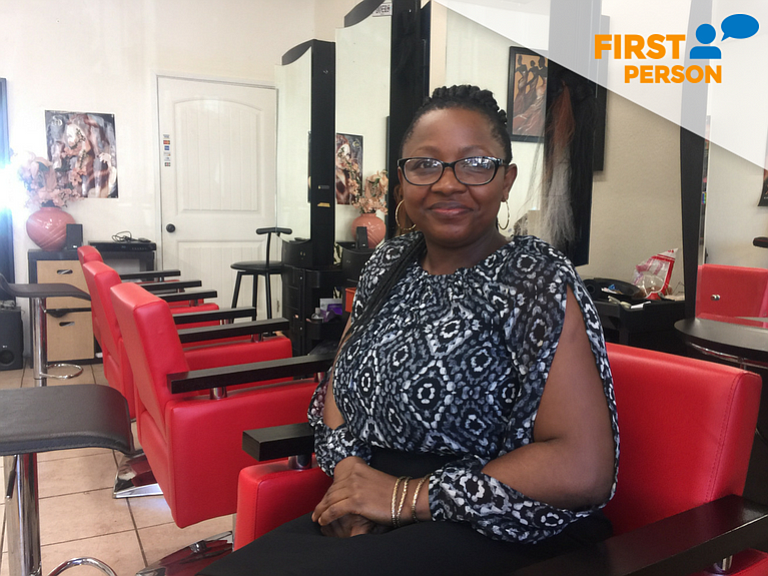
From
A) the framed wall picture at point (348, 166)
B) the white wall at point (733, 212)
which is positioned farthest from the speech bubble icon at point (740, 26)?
the framed wall picture at point (348, 166)

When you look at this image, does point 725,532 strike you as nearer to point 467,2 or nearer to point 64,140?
point 467,2

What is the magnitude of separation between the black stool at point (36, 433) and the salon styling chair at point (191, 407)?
9.0 inches

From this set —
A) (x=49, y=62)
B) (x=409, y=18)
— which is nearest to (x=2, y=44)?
(x=49, y=62)

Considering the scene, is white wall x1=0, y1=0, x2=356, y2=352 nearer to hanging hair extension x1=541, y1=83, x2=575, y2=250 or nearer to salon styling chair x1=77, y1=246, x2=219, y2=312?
salon styling chair x1=77, y1=246, x2=219, y2=312

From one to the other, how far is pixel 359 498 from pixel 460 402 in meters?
0.25

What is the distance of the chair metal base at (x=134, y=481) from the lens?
262 cm

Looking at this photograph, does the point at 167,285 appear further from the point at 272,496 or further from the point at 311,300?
the point at 272,496

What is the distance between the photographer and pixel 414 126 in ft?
4.31

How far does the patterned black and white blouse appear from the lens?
3.36 ft

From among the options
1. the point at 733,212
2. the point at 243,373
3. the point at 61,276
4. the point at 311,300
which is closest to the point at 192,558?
the point at 243,373

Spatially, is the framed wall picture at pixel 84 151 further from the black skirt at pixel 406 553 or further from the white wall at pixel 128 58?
the black skirt at pixel 406 553

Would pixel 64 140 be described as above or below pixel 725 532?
above

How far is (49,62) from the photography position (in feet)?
15.9

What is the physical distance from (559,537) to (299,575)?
0.44 meters
